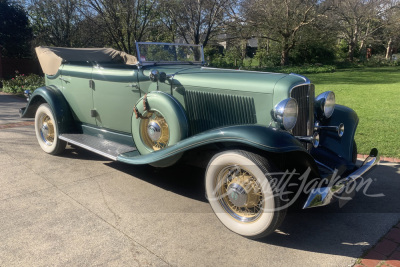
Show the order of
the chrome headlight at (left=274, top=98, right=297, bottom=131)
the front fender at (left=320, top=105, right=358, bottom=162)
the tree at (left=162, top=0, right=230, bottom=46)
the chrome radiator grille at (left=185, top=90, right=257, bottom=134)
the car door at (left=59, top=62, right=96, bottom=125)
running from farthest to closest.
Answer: the tree at (left=162, top=0, right=230, bottom=46)
the car door at (left=59, top=62, right=96, bottom=125)
the front fender at (left=320, top=105, right=358, bottom=162)
the chrome radiator grille at (left=185, top=90, right=257, bottom=134)
the chrome headlight at (left=274, top=98, right=297, bottom=131)

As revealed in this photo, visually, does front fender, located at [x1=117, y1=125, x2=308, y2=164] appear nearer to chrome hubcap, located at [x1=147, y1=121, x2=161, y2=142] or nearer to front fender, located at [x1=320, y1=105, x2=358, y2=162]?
chrome hubcap, located at [x1=147, y1=121, x2=161, y2=142]

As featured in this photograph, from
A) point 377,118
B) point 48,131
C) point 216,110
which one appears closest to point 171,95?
point 216,110

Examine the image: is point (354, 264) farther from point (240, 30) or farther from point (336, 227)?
point (240, 30)

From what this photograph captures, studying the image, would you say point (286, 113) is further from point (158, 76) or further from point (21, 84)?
point (21, 84)

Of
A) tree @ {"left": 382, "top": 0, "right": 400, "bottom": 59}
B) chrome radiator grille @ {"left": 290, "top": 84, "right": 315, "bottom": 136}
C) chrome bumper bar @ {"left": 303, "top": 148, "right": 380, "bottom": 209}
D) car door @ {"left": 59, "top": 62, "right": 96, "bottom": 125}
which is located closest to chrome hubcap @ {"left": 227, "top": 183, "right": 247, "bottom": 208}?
chrome bumper bar @ {"left": 303, "top": 148, "right": 380, "bottom": 209}

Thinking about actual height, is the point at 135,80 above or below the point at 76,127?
above

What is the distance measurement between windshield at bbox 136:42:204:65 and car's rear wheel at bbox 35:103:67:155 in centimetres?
170

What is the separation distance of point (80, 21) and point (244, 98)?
58.3ft

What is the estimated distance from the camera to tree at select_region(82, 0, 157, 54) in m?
16.5

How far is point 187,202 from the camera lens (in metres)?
3.54

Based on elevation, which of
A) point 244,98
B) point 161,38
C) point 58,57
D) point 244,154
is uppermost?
point 161,38

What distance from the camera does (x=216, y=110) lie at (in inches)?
136

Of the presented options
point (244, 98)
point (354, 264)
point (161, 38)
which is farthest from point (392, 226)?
point (161, 38)

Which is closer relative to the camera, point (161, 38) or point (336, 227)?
point (336, 227)
